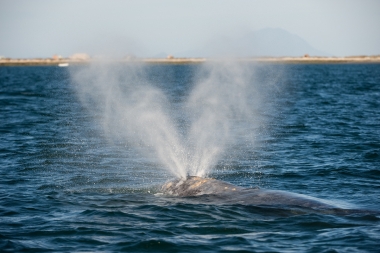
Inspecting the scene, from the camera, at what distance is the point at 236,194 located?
12.6m

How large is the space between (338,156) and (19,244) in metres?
12.5

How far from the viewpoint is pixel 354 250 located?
Result: 9.13 m

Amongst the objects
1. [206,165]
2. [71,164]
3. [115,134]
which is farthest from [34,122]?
[206,165]

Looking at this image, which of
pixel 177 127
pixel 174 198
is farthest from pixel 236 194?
pixel 177 127

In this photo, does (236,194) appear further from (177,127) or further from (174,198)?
(177,127)

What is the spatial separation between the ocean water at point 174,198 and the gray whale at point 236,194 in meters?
0.32

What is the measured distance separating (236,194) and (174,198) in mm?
1477

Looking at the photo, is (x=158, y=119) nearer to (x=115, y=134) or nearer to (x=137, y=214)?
(x=115, y=134)

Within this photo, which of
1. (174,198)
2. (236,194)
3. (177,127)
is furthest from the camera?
(177,127)

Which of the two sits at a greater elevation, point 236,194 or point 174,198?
point 236,194

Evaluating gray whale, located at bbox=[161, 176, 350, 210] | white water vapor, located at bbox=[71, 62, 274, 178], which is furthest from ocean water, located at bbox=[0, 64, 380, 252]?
white water vapor, located at bbox=[71, 62, 274, 178]

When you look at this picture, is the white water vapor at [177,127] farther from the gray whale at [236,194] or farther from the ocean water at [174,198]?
the gray whale at [236,194]

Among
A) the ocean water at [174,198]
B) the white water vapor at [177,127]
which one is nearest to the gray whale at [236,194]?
the ocean water at [174,198]

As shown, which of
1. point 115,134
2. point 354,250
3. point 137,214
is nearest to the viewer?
point 354,250
